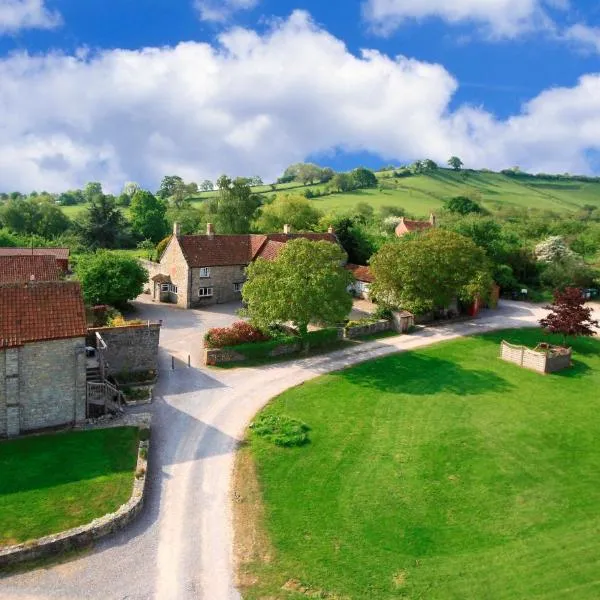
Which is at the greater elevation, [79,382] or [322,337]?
[322,337]

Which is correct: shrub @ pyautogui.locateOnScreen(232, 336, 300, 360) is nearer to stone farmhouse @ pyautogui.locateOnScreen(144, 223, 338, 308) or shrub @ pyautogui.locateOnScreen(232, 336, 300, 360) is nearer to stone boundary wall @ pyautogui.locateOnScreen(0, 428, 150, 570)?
stone farmhouse @ pyautogui.locateOnScreen(144, 223, 338, 308)

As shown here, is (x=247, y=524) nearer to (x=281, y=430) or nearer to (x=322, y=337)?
(x=281, y=430)

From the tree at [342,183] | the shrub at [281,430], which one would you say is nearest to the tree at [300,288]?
the shrub at [281,430]

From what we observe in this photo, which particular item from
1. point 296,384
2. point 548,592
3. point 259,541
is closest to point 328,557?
point 259,541

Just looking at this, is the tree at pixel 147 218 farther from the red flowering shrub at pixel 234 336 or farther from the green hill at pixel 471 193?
the red flowering shrub at pixel 234 336

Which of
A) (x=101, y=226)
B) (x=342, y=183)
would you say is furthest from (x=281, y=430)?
(x=342, y=183)

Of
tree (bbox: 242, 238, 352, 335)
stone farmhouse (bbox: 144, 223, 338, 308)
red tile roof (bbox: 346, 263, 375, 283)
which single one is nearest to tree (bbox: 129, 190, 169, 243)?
stone farmhouse (bbox: 144, 223, 338, 308)

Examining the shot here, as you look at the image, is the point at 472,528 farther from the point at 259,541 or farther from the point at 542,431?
the point at 542,431
